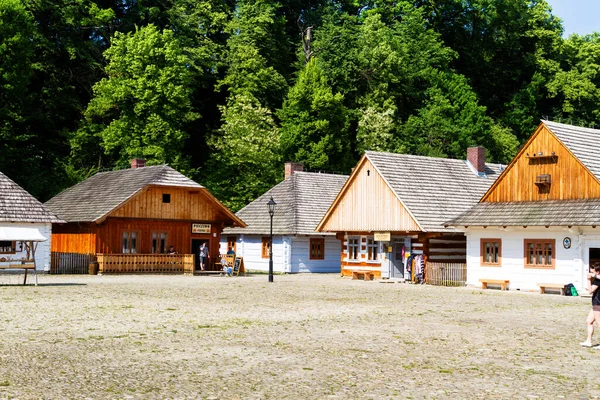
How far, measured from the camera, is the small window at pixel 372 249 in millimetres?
44875

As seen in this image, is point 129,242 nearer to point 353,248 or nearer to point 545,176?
point 353,248

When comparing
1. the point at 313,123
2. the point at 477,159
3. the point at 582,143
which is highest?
the point at 313,123

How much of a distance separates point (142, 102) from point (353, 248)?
22.0m

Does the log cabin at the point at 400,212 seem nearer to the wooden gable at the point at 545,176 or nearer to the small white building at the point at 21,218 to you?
the wooden gable at the point at 545,176

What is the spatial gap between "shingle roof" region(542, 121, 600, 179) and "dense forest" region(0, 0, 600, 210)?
103 ft

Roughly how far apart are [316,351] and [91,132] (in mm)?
51080

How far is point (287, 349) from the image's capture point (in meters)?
15.0

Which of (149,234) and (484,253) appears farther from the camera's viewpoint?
(149,234)

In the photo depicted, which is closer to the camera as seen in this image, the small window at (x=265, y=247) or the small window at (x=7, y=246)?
the small window at (x=7, y=246)

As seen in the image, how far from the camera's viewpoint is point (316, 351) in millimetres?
14836

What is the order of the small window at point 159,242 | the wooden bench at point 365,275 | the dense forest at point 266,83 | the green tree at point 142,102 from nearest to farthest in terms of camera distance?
the wooden bench at point 365,275, the small window at point 159,242, the green tree at point 142,102, the dense forest at point 266,83

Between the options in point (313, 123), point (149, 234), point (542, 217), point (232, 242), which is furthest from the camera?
point (313, 123)

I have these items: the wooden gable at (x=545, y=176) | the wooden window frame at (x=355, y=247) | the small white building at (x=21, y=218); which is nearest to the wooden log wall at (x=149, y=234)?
the small white building at (x=21, y=218)

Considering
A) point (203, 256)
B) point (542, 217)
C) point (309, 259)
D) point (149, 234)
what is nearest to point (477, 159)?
point (309, 259)
